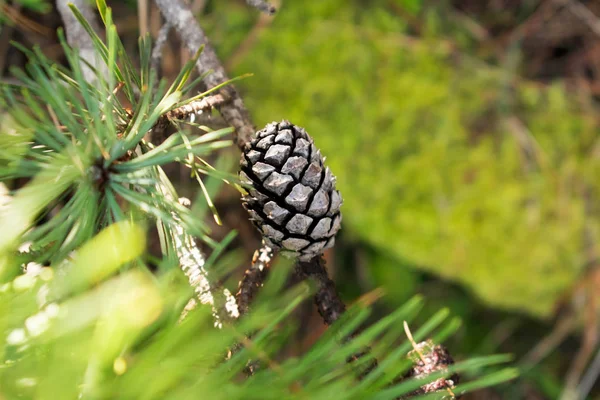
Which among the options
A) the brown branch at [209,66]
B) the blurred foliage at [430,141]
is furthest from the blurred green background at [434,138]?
the brown branch at [209,66]

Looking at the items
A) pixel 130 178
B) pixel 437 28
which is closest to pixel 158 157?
pixel 130 178

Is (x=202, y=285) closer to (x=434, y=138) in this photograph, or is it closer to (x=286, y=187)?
(x=286, y=187)

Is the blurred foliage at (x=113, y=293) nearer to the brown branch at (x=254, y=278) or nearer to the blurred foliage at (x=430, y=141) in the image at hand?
the brown branch at (x=254, y=278)

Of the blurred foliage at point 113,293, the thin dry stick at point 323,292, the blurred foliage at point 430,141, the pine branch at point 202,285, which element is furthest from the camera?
the blurred foliage at point 430,141

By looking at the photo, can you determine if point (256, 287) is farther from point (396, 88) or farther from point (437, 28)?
point (437, 28)

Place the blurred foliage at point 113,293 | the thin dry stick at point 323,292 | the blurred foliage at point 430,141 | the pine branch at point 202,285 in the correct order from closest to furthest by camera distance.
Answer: the blurred foliage at point 113,293 → the pine branch at point 202,285 → the thin dry stick at point 323,292 → the blurred foliage at point 430,141

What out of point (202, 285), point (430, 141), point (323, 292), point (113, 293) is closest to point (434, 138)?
point (430, 141)
